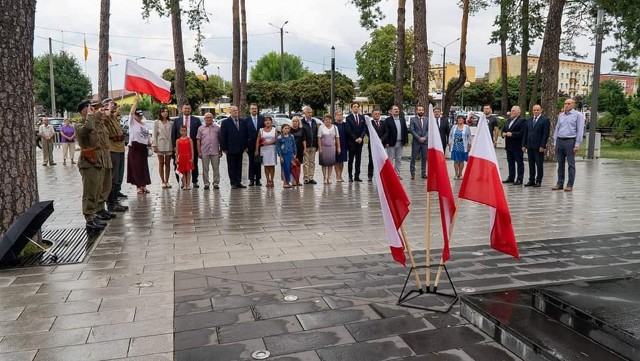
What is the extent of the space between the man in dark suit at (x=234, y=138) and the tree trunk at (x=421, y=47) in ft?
26.1

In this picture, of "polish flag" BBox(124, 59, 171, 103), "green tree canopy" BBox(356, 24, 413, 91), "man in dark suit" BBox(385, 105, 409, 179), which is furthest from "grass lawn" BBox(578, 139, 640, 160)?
"green tree canopy" BBox(356, 24, 413, 91)

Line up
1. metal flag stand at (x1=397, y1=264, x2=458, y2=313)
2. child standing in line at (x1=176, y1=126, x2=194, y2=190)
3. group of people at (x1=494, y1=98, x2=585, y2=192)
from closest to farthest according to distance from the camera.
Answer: metal flag stand at (x1=397, y1=264, x2=458, y2=313), group of people at (x1=494, y1=98, x2=585, y2=192), child standing in line at (x1=176, y1=126, x2=194, y2=190)

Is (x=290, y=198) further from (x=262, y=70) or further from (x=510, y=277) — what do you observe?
(x=262, y=70)

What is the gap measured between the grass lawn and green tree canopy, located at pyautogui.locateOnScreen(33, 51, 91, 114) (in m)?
49.8

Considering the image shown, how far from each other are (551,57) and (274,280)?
57.0 ft

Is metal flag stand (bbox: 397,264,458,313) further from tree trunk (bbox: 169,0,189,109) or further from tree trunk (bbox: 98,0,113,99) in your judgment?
tree trunk (bbox: 169,0,189,109)

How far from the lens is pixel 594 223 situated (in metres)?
8.12

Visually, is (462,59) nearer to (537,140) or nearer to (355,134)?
(537,140)

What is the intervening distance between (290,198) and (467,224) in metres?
4.13

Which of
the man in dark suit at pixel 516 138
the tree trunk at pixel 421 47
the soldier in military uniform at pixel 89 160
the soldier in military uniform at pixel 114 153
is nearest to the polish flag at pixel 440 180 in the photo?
the soldier in military uniform at pixel 89 160

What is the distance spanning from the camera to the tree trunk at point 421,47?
61.1 feet

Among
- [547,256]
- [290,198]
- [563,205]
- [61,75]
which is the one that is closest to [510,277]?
[547,256]

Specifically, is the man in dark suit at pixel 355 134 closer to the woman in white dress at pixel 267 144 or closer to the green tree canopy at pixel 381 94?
the woman in white dress at pixel 267 144

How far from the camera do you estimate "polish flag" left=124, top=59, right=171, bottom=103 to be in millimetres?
10938
